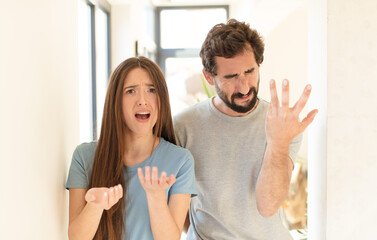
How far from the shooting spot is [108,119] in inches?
63.6

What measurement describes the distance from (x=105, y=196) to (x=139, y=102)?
0.40 m

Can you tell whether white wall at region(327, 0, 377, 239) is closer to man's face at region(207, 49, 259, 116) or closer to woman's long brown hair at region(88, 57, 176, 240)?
man's face at region(207, 49, 259, 116)

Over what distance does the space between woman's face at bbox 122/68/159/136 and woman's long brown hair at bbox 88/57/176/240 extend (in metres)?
0.02

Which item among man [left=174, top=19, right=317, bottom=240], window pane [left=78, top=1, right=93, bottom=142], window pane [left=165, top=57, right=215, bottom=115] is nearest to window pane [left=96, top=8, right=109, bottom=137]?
window pane [left=78, top=1, right=93, bottom=142]

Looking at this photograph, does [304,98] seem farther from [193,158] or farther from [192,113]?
[192,113]

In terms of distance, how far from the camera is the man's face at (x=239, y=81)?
1.77 m

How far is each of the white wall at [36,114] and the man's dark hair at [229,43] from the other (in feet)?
1.86

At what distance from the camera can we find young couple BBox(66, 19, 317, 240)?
149cm

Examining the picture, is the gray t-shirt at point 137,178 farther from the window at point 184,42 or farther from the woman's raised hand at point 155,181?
the window at point 184,42

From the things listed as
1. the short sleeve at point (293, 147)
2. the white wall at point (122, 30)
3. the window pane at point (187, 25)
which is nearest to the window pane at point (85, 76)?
the white wall at point (122, 30)

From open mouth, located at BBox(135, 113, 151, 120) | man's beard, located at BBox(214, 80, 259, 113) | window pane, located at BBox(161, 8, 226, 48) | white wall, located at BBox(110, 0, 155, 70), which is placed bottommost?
open mouth, located at BBox(135, 113, 151, 120)

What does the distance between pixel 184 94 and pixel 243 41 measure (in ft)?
13.4

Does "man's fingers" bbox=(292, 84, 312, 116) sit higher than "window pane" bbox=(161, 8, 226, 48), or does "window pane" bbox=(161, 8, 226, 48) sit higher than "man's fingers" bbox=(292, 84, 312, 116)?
"window pane" bbox=(161, 8, 226, 48)

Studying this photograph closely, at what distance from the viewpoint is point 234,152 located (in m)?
1.84
